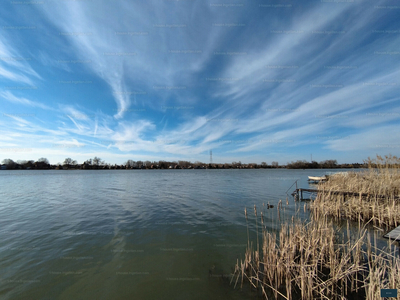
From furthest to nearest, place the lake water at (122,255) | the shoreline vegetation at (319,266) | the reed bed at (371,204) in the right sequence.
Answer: the reed bed at (371,204) → the lake water at (122,255) → the shoreline vegetation at (319,266)

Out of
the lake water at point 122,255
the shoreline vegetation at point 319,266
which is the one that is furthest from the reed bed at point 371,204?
the lake water at point 122,255

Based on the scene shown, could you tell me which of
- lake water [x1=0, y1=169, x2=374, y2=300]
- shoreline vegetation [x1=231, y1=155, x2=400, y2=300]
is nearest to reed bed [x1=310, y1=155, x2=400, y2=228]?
shoreline vegetation [x1=231, y1=155, x2=400, y2=300]

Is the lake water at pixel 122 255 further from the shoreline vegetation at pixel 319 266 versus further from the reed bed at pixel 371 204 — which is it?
the reed bed at pixel 371 204

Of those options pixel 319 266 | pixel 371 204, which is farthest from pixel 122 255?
pixel 371 204

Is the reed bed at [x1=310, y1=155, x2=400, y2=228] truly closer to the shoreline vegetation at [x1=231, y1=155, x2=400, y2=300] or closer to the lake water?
the shoreline vegetation at [x1=231, y1=155, x2=400, y2=300]

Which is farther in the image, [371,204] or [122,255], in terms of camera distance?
[371,204]

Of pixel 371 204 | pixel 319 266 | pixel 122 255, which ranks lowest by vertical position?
pixel 122 255

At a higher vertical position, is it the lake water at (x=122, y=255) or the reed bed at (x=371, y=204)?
the reed bed at (x=371, y=204)

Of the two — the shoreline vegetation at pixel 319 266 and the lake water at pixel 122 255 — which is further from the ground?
the shoreline vegetation at pixel 319 266

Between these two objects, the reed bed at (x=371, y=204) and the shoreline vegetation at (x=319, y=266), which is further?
the reed bed at (x=371, y=204)

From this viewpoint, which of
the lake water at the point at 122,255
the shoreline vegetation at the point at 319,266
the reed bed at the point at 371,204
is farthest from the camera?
the reed bed at the point at 371,204

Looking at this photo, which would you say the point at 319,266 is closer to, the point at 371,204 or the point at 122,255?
the point at 122,255

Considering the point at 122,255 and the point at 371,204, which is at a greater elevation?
the point at 371,204

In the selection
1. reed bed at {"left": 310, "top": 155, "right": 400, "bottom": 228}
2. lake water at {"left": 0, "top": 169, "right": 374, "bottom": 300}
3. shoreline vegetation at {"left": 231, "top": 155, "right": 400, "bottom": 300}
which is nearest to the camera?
shoreline vegetation at {"left": 231, "top": 155, "right": 400, "bottom": 300}
